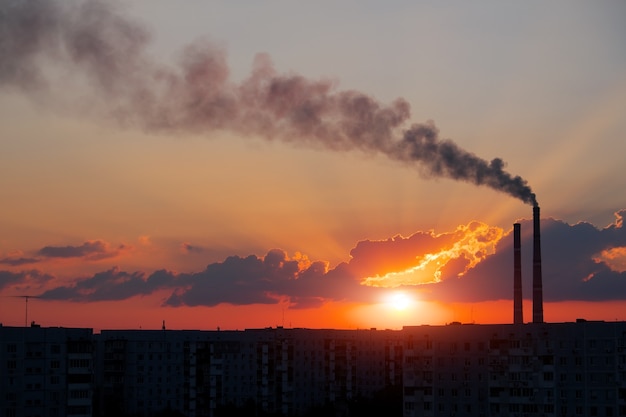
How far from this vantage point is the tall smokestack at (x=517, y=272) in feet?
470

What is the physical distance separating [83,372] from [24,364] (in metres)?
6.18

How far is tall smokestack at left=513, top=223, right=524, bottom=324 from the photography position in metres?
143

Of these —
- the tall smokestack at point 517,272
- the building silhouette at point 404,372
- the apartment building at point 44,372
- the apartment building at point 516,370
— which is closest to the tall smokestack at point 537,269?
the tall smokestack at point 517,272

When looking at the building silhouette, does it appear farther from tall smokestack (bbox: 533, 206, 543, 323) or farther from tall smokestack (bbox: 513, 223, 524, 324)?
tall smokestack (bbox: 513, 223, 524, 324)

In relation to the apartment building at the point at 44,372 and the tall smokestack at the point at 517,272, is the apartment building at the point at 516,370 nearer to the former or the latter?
the tall smokestack at the point at 517,272

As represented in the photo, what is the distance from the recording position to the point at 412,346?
113875 millimetres

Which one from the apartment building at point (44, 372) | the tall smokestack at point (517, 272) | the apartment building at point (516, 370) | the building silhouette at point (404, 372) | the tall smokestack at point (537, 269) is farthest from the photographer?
the tall smokestack at point (517, 272)

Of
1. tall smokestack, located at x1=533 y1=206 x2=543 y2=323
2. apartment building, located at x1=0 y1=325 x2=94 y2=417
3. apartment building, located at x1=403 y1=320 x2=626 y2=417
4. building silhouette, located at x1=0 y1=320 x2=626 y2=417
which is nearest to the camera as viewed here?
apartment building, located at x1=0 y1=325 x2=94 y2=417

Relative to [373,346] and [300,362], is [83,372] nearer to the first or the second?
[300,362]

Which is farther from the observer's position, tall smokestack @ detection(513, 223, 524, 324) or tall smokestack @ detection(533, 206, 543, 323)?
tall smokestack @ detection(513, 223, 524, 324)

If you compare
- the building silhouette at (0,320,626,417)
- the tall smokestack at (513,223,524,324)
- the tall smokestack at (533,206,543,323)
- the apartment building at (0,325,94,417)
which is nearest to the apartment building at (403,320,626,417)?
the building silhouette at (0,320,626,417)

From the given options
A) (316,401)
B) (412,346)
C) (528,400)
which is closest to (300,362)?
(316,401)

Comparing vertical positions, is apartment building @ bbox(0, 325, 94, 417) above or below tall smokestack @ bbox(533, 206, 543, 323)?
below

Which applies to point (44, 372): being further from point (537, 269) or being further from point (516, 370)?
point (537, 269)
